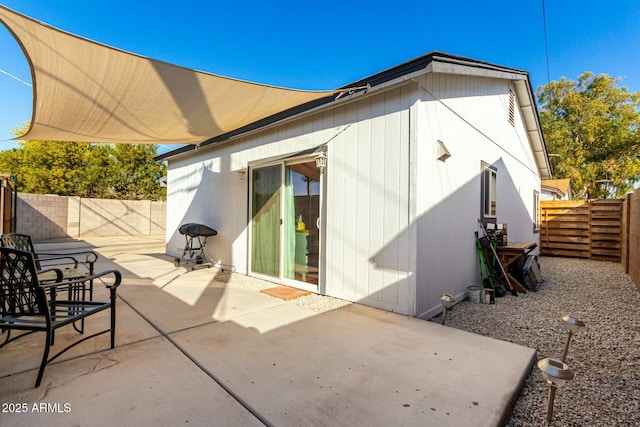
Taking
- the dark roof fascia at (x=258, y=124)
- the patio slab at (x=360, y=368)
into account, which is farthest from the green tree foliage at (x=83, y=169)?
the patio slab at (x=360, y=368)

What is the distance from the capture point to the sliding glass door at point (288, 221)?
469 cm

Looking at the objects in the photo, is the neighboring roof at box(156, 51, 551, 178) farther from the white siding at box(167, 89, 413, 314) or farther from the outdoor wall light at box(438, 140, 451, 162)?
the outdoor wall light at box(438, 140, 451, 162)

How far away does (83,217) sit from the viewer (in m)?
13.7

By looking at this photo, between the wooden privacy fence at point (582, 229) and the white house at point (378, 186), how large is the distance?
15.4ft

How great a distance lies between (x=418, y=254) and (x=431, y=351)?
3.70 ft

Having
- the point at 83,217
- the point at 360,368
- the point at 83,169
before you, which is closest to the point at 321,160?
the point at 360,368

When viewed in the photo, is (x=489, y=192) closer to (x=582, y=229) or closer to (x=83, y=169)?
(x=582, y=229)

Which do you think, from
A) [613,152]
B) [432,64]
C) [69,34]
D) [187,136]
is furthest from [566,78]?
[69,34]

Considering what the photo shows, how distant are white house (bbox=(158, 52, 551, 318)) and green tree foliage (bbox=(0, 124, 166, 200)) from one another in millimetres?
15182

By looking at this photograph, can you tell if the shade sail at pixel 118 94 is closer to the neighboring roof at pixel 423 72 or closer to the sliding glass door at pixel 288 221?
the neighboring roof at pixel 423 72

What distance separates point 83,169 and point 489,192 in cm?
2183

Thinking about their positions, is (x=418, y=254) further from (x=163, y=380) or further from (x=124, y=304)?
(x=124, y=304)

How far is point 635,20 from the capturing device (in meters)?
7.79

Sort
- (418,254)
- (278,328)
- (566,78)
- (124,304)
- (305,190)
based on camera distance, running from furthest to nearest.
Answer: (566,78)
(305,190)
(124,304)
(418,254)
(278,328)
